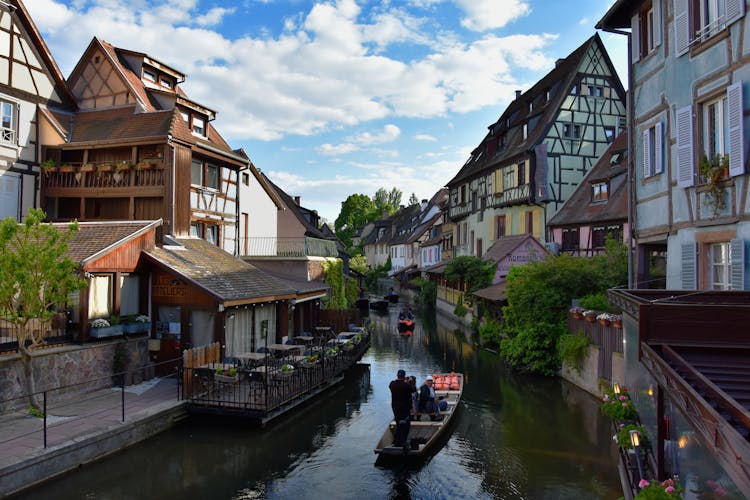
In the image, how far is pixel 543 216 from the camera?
32.3 metres

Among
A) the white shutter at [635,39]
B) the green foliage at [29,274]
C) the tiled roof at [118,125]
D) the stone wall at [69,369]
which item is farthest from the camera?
the tiled roof at [118,125]

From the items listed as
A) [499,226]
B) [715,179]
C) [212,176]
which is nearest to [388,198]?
[499,226]

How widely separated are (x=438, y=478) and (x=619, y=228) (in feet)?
61.4

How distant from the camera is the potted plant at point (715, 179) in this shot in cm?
1033

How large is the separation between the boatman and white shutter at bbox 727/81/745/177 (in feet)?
25.2

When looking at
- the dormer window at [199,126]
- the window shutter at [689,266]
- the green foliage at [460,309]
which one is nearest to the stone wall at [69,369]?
the dormer window at [199,126]

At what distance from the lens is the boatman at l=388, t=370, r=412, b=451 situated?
12.0 metres

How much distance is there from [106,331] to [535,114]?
2832cm

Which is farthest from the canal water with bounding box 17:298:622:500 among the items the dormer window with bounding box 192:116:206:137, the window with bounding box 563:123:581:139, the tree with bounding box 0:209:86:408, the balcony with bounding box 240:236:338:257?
the window with bounding box 563:123:581:139

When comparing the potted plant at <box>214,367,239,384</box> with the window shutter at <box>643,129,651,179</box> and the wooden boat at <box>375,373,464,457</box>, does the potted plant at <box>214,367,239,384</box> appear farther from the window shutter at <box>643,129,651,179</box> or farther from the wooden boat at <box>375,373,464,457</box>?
the window shutter at <box>643,129,651,179</box>

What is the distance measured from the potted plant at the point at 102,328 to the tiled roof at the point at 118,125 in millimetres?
7630

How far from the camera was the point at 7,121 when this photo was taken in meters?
19.6

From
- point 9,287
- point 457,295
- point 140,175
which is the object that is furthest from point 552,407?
point 457,295

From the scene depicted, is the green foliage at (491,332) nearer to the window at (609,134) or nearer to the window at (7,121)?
the window at (609,134)
